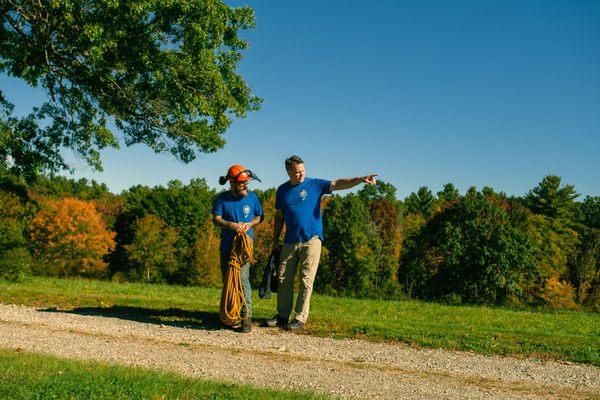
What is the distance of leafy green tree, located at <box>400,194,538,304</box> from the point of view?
44.6m

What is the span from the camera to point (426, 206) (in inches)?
3629

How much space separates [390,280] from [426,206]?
109 ft

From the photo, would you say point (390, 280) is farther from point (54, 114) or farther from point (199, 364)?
point (199, 364)

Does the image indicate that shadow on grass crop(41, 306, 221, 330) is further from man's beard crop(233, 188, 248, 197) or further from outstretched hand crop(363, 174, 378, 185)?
outstretched hand crop(363, 174, 378, 185)

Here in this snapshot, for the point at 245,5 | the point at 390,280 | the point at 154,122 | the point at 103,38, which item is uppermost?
the point at 245,5

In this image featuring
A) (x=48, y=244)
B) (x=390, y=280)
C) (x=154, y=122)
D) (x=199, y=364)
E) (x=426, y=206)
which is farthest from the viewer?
(x=426, y=206)

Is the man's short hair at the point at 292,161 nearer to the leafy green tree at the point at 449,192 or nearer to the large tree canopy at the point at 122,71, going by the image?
the large tree canopy at the point at 122,71

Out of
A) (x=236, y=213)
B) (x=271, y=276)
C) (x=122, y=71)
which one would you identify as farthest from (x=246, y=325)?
(x=122, y=71)

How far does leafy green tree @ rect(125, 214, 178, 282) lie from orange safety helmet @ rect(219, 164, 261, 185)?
60.5 meters

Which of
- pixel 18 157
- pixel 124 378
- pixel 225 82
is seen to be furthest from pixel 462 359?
pixel 18 157

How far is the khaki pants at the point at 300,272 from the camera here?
871cm

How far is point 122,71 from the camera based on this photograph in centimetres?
1448

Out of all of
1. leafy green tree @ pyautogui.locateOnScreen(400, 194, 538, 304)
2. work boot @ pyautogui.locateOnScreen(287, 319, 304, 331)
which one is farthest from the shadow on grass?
leafy green tree @ pyautogui.locateOnScreen(400, 194, 538, 304)

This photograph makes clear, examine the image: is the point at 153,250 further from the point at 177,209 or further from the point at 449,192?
the point at 449,192
